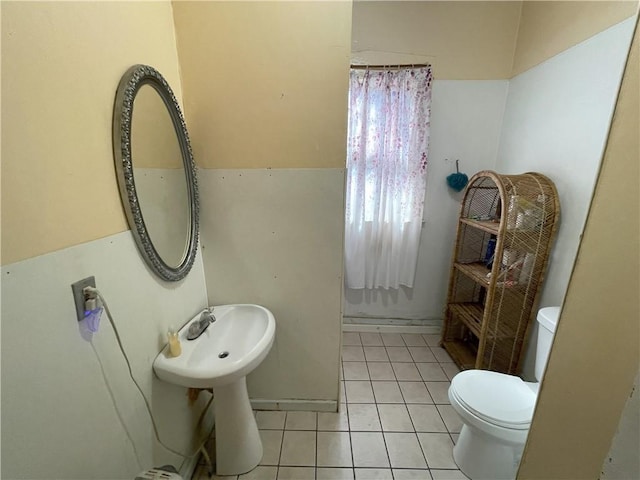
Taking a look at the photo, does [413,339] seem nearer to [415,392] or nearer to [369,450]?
[415,392]

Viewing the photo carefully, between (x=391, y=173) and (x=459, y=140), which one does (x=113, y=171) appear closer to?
(x=391, y=173)

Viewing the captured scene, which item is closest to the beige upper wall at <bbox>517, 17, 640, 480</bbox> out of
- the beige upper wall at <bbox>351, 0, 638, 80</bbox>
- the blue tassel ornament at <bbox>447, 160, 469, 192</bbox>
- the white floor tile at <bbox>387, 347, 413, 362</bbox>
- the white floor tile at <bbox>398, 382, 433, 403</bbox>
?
the white floor tile at <bbox>398, 382, 433, 403</bbox>

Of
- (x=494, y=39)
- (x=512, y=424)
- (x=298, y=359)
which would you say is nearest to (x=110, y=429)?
(x=298, y=359)

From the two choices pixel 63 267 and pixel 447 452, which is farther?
pixel 447 452

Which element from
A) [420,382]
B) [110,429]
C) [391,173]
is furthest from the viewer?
[391,173]

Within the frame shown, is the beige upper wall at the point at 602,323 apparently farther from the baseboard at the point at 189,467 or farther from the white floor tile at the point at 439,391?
the baseboard at the point at 189,467

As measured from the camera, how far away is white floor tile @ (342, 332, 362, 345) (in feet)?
7.44

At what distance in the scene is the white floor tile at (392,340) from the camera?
88.4 inches

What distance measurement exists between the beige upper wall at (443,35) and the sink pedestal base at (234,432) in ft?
7.22

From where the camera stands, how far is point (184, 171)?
47.8 inches

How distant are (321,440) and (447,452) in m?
0.65

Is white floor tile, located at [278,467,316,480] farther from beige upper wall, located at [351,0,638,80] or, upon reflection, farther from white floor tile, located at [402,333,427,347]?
beige upper wall, located at [351,0,638,80]

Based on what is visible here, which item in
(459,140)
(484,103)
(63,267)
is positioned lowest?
(63,267)

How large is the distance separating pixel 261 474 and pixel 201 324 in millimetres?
768
